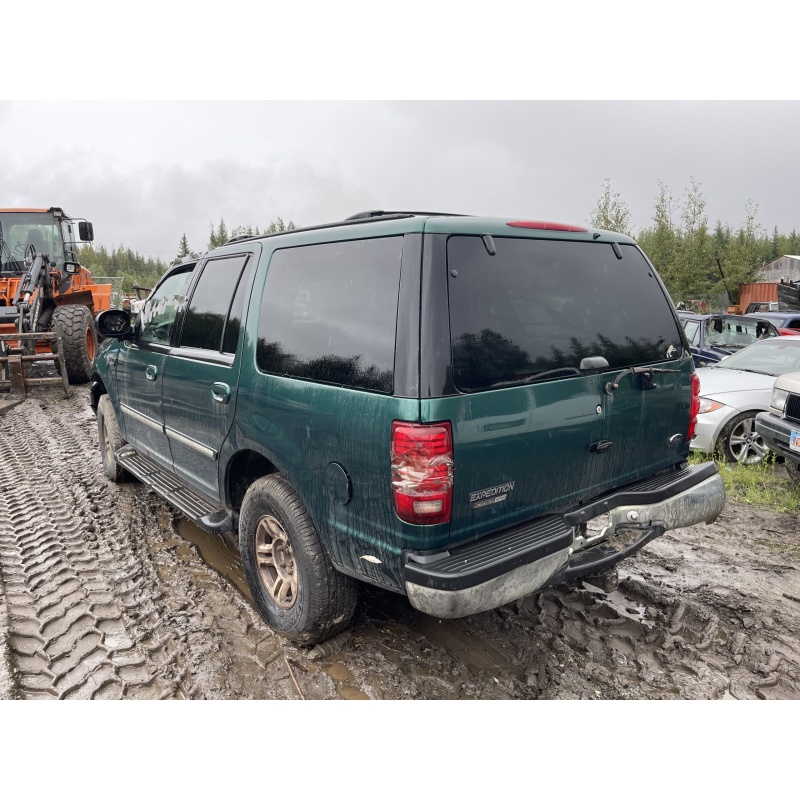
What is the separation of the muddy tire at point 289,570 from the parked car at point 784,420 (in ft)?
13.5

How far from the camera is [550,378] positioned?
8.50ft

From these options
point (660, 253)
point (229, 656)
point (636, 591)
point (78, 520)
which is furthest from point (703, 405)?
point (660, 253)

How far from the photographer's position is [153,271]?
79500mm

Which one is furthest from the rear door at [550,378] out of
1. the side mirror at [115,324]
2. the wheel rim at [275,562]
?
the side mirror at [115,324]

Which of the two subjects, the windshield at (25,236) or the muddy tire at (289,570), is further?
the windshield at (25,236)

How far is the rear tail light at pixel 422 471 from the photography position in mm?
2219

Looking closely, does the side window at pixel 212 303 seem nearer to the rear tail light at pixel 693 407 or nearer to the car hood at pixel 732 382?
the rear tail light at pixel 693 407

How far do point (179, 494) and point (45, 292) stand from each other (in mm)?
8900

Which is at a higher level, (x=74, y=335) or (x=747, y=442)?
(x=74, y=335)

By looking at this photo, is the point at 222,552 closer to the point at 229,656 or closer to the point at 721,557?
the point at 229,656

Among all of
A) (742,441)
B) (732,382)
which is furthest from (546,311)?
(732,382)

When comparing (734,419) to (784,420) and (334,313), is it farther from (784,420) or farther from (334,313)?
Result: (334,313)

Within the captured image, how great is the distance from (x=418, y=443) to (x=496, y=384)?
0.43 metres

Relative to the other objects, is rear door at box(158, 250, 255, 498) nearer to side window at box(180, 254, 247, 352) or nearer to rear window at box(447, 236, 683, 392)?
side window at box(180, 254, 247, 352)
